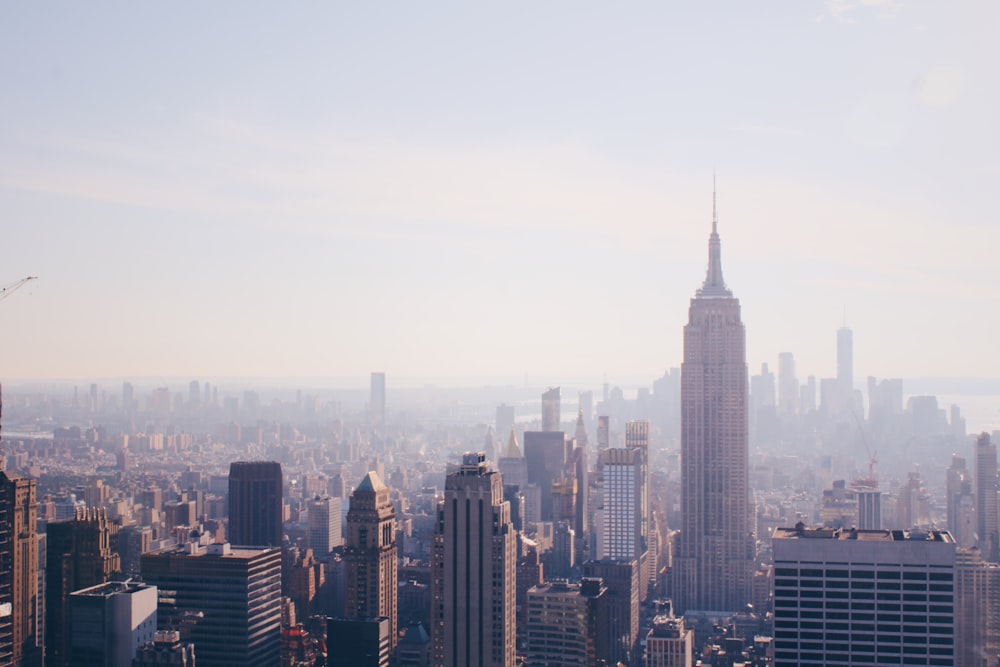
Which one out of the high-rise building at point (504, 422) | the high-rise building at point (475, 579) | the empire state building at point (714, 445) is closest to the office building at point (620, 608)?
the high-rise building at point (475, 579)

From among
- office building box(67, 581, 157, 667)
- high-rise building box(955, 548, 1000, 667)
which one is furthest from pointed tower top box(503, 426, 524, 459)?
office building box(67, 581, 157, 667)

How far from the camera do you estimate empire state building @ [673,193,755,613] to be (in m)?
37.4

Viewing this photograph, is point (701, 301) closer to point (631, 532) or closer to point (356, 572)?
point (631, 532)

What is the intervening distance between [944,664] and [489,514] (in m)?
6.51

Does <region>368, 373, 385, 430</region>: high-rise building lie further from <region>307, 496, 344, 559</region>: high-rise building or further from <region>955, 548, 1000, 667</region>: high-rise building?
<region>955, 548, 1000, 667</region>: high-rise building

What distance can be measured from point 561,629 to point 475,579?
141 inches

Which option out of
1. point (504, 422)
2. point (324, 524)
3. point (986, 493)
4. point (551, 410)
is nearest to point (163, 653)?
point (324, 524)

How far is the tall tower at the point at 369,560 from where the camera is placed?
21.8 m

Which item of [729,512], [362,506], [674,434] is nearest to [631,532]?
[729,512]

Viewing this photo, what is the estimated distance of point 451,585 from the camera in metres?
16.2

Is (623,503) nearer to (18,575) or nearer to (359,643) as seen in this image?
(359,643)

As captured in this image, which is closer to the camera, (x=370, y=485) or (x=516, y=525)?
(x=370, y=485)

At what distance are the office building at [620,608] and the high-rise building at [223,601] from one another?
6487 mm

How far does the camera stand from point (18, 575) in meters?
20.0
